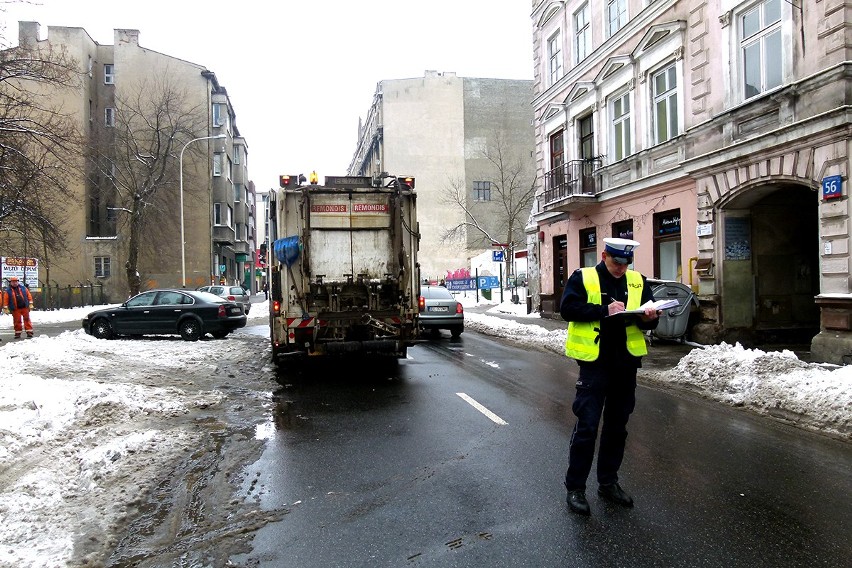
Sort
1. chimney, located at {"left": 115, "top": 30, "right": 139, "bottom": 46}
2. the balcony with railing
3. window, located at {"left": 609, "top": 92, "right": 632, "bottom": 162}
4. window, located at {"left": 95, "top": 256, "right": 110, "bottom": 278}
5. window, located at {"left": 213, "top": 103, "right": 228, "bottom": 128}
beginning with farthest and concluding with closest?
window, located at {"left": 213, "top": 103, "right": 228, "bottom": 128} < chimney, located at {"left": 115, "top": 30, "right": 139, "bottom": 46} < window, located at {"left": 95, "top": 256, "right": 110, "bottom": 278} < the balcony with railing < window, located at {"left": 609, "top": 92, "right": 632, "bottom": 162}

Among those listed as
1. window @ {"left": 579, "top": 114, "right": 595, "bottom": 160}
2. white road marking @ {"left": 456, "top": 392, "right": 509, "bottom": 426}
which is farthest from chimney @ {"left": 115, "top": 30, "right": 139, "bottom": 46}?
white road marking @ {"left": 456, "top": 392, "right": 509, "bottom": 426}

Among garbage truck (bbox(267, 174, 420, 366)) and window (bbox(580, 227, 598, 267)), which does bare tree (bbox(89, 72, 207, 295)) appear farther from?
garbage truck (bbox(267, 174, 420, 366))

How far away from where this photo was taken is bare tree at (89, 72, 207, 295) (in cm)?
3544

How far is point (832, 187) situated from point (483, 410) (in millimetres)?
7706

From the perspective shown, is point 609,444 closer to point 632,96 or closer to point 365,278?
point 365,278

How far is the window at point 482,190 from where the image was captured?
6004 cm

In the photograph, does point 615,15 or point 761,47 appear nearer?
point 761,47

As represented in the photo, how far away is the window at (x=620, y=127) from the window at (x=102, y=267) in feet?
113

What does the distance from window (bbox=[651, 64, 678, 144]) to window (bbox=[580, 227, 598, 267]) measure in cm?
471

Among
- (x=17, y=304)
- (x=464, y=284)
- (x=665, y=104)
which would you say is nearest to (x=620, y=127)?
(x=665, y=104)

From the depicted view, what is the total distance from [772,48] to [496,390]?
9.35m

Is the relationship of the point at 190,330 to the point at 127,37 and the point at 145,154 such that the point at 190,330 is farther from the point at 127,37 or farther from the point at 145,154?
the point at 127,37

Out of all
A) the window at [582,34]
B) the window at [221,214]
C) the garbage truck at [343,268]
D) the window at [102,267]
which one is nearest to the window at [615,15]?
the window at [582,34]

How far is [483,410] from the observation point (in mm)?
7543
